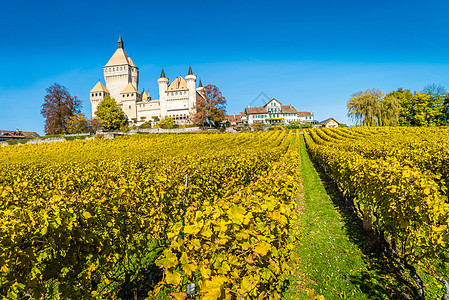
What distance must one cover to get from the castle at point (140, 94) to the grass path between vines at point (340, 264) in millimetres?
58456

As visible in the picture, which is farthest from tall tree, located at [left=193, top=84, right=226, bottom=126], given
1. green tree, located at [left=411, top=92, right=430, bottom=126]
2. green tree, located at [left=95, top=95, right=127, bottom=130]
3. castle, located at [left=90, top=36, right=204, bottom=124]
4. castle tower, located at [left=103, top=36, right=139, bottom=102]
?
green tree, located at [left=411, top=92, right=430, bottom=126]

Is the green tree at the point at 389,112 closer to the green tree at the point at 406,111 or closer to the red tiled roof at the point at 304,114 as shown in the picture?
the green tree at the point at 406,111

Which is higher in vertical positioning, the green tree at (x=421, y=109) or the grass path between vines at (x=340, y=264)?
the green tree at (x=421, y=109)

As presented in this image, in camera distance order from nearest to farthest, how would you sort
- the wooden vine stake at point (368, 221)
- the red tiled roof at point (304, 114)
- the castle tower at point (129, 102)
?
the wooden vine stake at point (368, 221) → the castle tower at point (129, 102) → the red tiled roof at point (304, 114)

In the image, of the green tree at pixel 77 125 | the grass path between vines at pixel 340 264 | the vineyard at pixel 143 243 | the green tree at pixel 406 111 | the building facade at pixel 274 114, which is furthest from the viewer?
the building facade at pixel 274 114

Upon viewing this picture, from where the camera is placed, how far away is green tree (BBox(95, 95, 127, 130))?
197 feet

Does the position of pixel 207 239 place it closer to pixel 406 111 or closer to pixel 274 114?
pixel 406 111

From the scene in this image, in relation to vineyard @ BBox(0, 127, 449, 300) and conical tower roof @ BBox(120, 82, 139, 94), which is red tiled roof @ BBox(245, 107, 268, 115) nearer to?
conical tower roof @ BBox(120, 82, 139, 94)

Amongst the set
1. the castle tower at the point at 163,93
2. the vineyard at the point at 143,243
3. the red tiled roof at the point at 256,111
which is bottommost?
the vineyard at the point at 143,243

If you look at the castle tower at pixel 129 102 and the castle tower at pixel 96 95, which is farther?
the castle tower at pixel 96 95

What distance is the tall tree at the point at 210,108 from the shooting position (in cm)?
5791

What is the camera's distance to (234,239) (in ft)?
8.13

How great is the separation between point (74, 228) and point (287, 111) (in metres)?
87.2

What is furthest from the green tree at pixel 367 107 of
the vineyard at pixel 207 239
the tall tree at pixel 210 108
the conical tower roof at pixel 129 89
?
the conical tower roof at pixel 129 89
